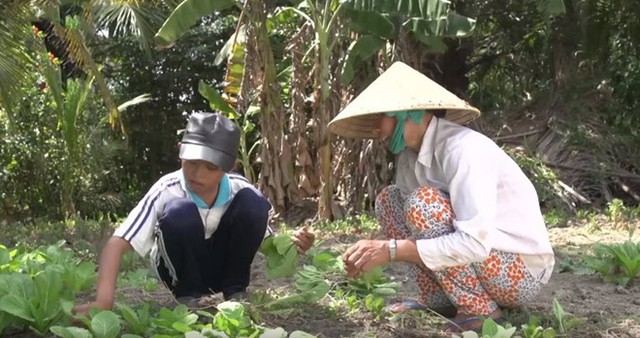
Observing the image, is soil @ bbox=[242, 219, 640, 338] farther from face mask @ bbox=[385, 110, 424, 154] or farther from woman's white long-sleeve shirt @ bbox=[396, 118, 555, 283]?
face mask @ bbox=[385, 110, 424, 154]

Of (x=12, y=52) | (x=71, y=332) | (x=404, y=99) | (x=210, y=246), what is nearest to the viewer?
(x=71, y=332)

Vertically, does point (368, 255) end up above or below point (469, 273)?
above

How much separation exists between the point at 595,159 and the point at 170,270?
284 inches

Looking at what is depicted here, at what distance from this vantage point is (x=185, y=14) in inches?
353

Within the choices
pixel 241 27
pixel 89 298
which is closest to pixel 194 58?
pixel 241 27

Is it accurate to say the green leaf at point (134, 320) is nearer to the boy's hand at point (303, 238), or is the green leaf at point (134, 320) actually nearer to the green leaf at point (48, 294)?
the green leaf at point (48, 294)

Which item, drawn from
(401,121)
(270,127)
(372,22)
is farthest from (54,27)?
(401,121)

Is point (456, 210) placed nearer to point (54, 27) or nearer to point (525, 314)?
point (525, 314)

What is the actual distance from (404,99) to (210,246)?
0.97 m

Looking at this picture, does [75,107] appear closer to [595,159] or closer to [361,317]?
[595,159]

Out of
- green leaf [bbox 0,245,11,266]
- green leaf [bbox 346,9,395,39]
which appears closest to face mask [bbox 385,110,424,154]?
green leaf [bbox 0,245,11,266]

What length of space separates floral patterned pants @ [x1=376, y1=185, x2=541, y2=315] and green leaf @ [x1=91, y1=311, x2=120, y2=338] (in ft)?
3.72

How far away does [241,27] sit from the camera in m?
9.90

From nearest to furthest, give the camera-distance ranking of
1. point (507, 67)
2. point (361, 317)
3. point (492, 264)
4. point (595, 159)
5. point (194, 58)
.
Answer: point (492, 264), point (361, 317), point (595, 159), point (507, 67), point (194, 58)
